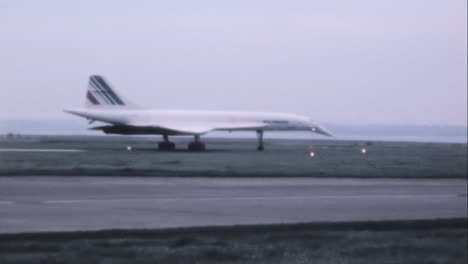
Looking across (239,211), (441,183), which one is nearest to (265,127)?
(441,183)

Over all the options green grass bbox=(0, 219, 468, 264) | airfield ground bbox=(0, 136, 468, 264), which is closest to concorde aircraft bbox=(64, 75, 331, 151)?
airfield ground bbox=(0, 136, 468, 264)

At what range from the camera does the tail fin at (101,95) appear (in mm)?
59875

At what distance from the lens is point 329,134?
218ft

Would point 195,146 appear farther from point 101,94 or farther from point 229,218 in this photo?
point 229,218

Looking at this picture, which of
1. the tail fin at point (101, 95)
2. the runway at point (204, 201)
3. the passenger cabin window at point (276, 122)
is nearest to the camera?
the runway at point (204, 201)

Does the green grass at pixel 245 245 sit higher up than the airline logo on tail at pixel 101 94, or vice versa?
the airline logo on tail at pixel 101 94

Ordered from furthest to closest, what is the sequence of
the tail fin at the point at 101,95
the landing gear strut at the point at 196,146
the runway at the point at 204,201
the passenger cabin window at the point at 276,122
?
the passenger cabin window at the point at 276,122
the tail fin at the point at 101,95
the landing gear strut at the point at 196,146
the runway at the point at 204,201

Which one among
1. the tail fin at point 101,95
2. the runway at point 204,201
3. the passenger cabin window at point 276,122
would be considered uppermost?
the tail fin at point 101,95

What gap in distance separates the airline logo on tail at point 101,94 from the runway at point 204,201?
34.8m

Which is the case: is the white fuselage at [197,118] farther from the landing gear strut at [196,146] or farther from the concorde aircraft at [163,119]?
the landing gear strut at [196,146]

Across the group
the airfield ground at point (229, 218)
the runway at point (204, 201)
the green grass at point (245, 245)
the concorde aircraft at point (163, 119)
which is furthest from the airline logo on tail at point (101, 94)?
the green grass at point (245, 245)

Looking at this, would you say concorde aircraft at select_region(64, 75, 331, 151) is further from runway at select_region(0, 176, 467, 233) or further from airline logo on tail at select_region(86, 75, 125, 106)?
runway at select_region(0, 176, 467, 233)

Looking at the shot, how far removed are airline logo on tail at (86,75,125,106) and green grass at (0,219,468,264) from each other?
156 feet

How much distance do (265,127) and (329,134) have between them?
265 inches
